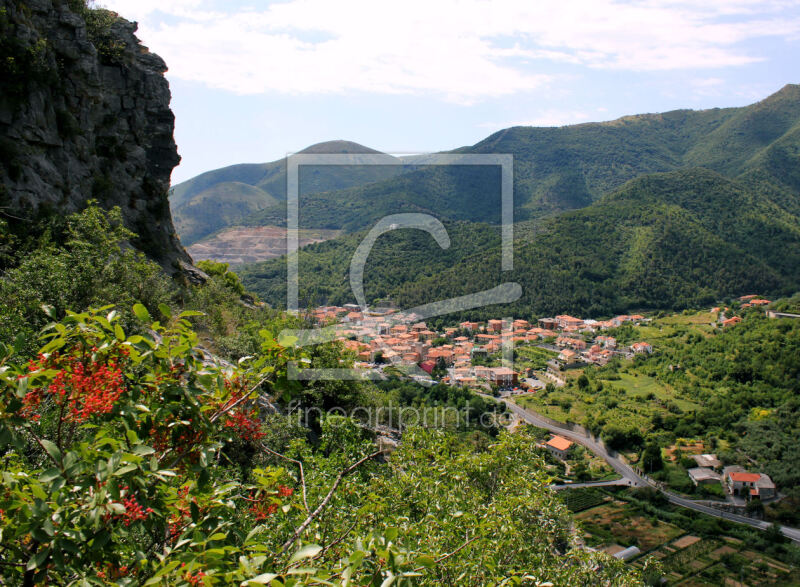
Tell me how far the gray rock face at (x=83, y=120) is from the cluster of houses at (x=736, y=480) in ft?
77.1

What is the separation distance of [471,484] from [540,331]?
41408 mm

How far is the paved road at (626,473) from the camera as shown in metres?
19.6

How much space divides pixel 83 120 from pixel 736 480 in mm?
26972

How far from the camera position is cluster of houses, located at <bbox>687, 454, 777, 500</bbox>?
69.0 ft

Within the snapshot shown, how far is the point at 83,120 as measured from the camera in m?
11.0

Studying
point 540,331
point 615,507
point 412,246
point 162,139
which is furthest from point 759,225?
point 162,139

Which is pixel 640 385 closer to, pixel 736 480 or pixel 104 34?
pixel 736 480

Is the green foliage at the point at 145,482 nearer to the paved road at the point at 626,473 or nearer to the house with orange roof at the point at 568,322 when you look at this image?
the paved road at the point at 626,473

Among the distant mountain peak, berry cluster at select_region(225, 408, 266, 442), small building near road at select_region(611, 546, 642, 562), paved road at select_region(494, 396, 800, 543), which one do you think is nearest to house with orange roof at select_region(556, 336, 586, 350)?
paved road at select_region(494, 396, 800, 543)

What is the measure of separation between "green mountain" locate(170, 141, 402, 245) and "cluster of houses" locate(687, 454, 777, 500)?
76.5 m

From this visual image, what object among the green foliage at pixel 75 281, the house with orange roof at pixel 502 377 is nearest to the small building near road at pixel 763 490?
the house with orange roof at pixel 502 377

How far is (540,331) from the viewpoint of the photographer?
45406 mm

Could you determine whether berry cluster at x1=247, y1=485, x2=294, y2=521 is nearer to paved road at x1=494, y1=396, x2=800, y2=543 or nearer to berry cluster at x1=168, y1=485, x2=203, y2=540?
berry cluster at x1=168, y1=485, x2=203, y2=540

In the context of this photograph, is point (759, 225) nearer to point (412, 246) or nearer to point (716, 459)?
point (412, 246)
